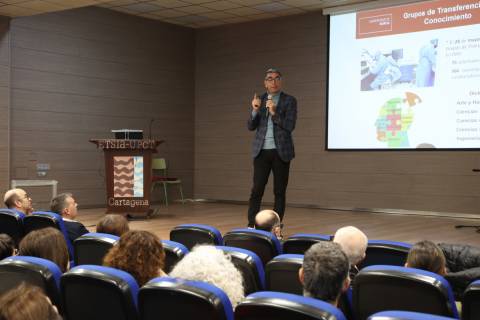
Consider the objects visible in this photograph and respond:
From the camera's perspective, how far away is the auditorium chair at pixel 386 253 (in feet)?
8.54

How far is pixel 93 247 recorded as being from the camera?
2773mm

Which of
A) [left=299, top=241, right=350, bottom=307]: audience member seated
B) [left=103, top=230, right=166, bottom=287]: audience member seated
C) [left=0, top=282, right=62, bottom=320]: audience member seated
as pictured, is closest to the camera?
[left=0, top=282, right=62, bottom=320]: audience member seated

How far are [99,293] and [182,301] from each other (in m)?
0.38

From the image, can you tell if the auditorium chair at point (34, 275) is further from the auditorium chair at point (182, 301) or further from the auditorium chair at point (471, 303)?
the auditorium chair at point (471, 303)

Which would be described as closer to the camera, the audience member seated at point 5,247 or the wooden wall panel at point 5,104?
the audience member seated at point 5,247

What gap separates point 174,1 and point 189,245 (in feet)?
19.8

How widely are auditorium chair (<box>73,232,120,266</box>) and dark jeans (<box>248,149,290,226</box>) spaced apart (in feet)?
8.29

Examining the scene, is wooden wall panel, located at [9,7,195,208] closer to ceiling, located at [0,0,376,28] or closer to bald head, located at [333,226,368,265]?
ceiling, located at [0,0,376,28]

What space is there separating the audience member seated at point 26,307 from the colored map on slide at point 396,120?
7.42 metres

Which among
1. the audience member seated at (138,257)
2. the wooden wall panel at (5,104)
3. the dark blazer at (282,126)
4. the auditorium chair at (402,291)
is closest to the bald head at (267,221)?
the audience member seated at (138,257)

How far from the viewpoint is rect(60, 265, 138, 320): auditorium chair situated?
1828mm

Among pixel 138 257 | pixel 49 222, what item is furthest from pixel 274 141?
pixel 138 257

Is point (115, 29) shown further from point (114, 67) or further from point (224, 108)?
point (224, 108)

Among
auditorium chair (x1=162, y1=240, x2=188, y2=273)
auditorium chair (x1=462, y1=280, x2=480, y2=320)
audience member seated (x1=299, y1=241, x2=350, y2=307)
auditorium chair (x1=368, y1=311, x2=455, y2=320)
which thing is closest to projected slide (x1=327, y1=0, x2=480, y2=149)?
auditorium chair (x1=162, y1=240, x2=188, y2=273)
